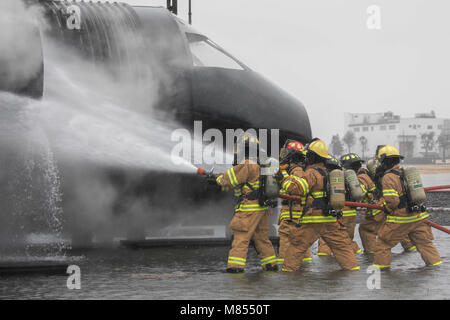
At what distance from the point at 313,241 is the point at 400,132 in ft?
508

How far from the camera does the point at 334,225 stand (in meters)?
8.43

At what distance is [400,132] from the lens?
158 m

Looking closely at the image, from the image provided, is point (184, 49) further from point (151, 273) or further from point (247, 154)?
point (151, 273)

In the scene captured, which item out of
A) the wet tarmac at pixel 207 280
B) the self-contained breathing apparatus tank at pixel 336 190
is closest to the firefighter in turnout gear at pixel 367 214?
the wet tarmac at pixel 207 280

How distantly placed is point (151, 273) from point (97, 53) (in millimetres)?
A: 3343

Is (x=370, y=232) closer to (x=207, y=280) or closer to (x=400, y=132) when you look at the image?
(x=207, y=280)

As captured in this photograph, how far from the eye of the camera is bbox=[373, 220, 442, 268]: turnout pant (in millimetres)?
8914

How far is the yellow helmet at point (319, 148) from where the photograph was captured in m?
8.57

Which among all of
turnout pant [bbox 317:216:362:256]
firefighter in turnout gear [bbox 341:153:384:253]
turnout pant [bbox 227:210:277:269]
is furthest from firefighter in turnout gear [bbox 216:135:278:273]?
firefighter in turnout gear [bbox 341:153:384:253]

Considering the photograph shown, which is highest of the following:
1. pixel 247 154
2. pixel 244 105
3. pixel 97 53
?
pixel 97 53

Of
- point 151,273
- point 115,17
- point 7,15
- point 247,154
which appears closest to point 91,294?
point 151,273

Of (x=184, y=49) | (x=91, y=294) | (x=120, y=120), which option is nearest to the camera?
(x=91, y=294)

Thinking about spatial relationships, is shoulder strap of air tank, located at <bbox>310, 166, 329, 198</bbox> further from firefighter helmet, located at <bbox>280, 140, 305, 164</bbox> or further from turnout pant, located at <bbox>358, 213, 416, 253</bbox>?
turnout pant, located at <bbox>358, 213, 416, 253</bbox>

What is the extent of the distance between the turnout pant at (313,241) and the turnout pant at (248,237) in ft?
1.13
